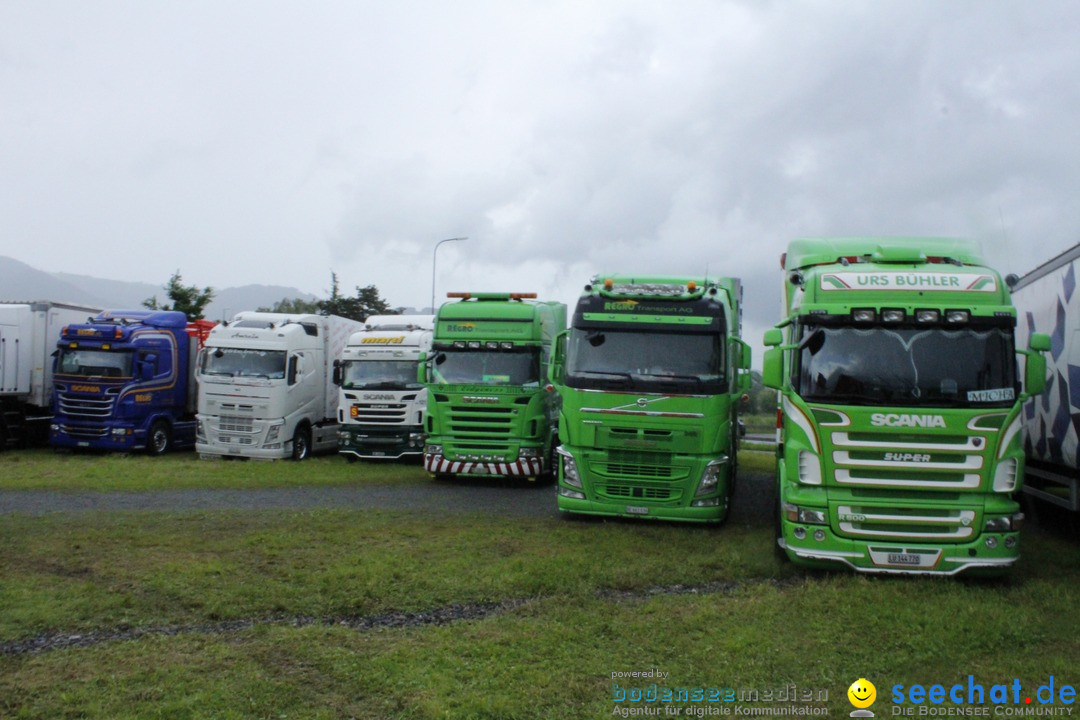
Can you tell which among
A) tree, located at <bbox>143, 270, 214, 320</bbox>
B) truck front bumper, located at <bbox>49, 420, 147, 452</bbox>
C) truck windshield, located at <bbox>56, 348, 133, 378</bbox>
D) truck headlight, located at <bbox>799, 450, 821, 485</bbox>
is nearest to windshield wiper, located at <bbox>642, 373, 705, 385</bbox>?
truck headlight, located at <bbox>799, 450, 821, 485</bbox>

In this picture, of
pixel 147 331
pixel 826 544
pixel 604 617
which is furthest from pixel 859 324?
pixel 147 331

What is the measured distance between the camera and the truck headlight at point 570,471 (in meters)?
11.9

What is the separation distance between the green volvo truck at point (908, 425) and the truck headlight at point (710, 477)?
7.96ft

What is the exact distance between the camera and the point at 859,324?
29.1ft

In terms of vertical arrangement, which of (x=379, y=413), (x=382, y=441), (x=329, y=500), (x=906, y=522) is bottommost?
(x=329, y=500)

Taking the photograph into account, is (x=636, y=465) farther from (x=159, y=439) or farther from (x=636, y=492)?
(x=159, y=439)

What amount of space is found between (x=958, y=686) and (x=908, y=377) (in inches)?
135

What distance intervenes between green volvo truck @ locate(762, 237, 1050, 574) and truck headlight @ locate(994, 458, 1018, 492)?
0.04ft

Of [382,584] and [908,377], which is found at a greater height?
[908,377]

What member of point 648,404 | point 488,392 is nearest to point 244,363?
point 488,392

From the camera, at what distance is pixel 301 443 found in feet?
70.6

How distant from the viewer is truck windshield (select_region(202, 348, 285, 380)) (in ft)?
66.3

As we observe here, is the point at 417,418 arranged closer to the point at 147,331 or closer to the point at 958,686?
the point at 147,331

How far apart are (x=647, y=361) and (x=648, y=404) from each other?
1.99 feet
